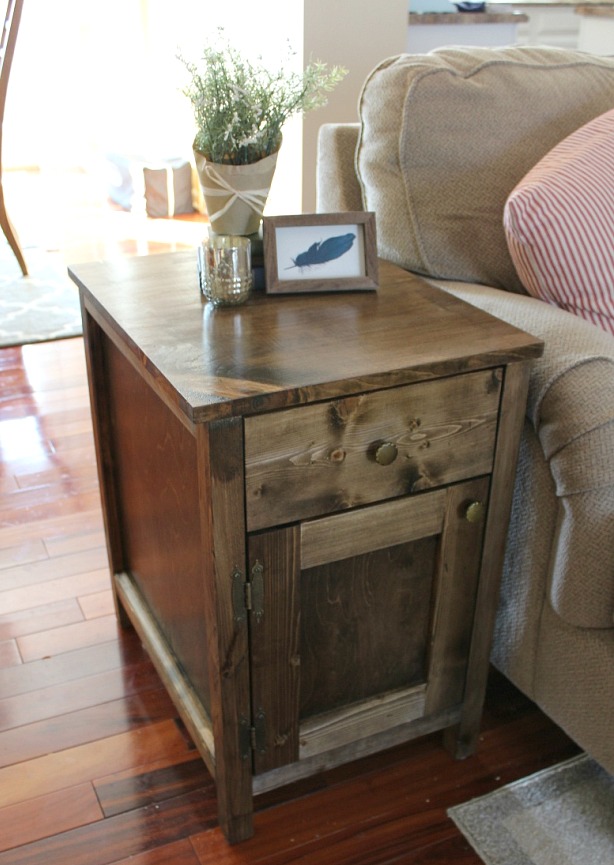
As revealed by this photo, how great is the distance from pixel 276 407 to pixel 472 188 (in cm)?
63

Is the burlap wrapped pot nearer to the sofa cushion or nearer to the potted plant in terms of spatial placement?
the potted plant

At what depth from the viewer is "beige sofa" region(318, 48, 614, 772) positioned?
43.1 inches

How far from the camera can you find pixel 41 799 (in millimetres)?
1259

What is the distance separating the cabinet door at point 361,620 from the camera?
42.0 inches

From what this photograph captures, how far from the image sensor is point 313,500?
1025 millimetres

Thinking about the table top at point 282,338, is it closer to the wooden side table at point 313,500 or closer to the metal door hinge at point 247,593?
the wooden side table at point 313,500

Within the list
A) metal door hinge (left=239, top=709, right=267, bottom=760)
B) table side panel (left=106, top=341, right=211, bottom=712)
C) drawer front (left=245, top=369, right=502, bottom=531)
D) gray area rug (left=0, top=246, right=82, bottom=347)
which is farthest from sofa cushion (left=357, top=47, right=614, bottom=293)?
gray area rug (left=0, top=246, right=82, bottom=347)

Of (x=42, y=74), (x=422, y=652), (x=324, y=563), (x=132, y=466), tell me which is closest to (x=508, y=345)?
(x=324, y=563)

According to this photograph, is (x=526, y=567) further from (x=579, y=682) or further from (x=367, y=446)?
(x=367, y=446)

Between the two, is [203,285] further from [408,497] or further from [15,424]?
[15,424]

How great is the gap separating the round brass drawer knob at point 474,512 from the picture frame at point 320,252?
0.33m

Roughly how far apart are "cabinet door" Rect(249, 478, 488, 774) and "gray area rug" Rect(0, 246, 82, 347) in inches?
73.3

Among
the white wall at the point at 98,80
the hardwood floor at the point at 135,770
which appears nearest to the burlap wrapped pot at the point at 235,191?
the hardwood floor at the point at 135,770

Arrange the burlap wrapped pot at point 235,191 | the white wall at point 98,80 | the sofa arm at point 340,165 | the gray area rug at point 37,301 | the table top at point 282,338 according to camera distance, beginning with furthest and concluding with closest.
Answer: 1. the white wall at point 98,80
2. the gray area rug at point 37,301
3. the sofa arm at point 340,165
4. the burlap wrapped pot at point 235,191
5. the table top at point 282,338
